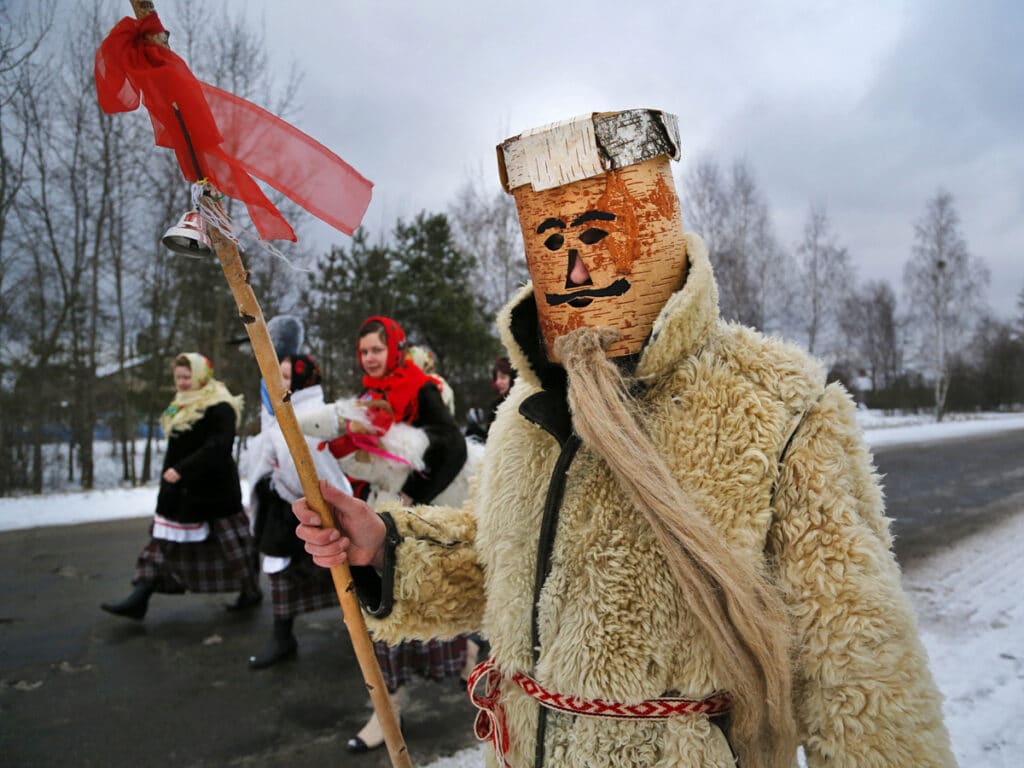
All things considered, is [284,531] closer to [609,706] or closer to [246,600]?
[246,600]

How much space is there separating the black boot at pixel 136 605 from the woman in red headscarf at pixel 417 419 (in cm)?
254

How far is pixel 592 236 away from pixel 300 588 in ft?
11.1

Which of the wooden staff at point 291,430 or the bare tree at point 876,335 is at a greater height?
the bare tree at point 876,335

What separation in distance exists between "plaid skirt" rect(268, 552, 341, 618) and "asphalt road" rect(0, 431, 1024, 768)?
1.22 ft

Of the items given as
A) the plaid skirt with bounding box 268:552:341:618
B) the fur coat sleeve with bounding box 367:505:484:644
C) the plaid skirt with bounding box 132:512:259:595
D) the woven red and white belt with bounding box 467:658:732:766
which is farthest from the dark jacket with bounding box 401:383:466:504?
the woven red and white belt with bounding box 467:658:732:766

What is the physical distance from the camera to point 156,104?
49.5 inches

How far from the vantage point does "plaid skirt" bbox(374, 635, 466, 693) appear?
3.24m

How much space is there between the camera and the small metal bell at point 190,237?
4.02 ft

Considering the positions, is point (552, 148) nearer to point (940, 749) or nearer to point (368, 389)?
point (940, 749)

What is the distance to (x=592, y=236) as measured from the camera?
1348 mm

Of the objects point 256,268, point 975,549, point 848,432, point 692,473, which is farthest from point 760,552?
point 256,268

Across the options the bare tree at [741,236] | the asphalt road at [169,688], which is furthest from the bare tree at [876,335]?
the asphalt road at [169,688]

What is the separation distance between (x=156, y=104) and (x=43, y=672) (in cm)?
422

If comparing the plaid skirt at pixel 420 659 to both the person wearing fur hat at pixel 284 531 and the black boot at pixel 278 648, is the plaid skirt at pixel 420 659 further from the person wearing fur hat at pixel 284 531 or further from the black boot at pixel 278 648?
the black boot at pixel 278 648
